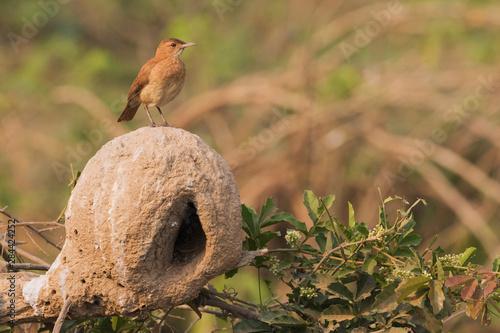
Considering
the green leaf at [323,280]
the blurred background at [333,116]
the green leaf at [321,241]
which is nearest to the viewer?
the green leaf at [323,280]

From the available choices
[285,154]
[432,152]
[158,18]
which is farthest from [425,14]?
[158,18]

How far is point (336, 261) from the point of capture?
3268 millimetres

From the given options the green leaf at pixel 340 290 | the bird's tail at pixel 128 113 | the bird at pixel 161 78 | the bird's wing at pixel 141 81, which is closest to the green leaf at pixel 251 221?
Result: the green leaf at pixel 340 290

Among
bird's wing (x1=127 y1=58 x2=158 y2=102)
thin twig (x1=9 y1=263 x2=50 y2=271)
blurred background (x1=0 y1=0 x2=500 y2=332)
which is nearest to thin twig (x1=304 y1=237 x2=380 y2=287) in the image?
thin twig (x1=9 y1=263 x2=50 y2=271)

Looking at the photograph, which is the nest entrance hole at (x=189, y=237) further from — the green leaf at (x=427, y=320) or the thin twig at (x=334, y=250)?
the green leaf at (x=427, y=320)

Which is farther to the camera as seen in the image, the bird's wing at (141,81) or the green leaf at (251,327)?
the bird's wing at (141,81)

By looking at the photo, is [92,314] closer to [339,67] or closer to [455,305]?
[455,305]

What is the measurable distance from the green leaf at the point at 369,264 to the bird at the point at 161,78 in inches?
60.9

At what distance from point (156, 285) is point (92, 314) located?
0.34 m

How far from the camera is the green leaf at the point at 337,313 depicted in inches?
119

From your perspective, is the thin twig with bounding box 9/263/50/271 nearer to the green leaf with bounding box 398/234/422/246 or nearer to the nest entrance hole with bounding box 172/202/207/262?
the nest entrance hole with bounding box 172/202/207/262

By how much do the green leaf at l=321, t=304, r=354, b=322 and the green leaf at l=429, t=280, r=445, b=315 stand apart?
1.15 ft

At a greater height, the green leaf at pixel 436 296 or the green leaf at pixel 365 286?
the green leaf at pixel 365 286

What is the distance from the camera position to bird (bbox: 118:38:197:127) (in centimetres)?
410
